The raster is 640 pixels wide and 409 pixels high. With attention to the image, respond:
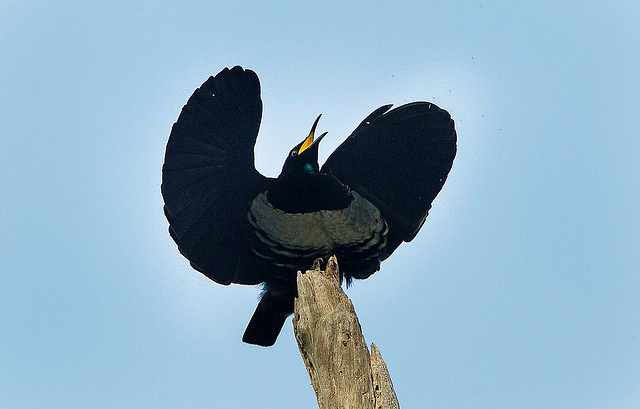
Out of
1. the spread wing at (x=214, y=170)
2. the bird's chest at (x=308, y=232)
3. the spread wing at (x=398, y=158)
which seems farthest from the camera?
the spread wing at (x=398, y=158)

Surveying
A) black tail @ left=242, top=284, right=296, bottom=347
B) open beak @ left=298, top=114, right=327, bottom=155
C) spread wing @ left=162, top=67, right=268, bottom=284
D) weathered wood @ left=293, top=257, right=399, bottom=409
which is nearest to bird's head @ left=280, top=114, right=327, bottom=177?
open beak @ left=298, top=114, right=327, bottom=155

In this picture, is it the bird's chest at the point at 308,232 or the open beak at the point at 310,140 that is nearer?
the bird's chest at the point at 308,232

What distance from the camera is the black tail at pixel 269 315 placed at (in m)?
7.70

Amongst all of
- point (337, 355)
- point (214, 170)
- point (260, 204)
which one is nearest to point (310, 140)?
point (260, 204)

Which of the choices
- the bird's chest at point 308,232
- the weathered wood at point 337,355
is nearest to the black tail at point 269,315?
the bird's chest at point 308,232

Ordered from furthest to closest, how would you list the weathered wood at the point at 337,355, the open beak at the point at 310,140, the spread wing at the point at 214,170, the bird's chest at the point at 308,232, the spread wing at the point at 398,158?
1. the spread wing at the point at 398,158
2. the open beak at the point at 310,140
3. the spread wing at the point at 214,170
4. the bird's chest at the point at 308,232
5. the weathered wood at the point at 337,355

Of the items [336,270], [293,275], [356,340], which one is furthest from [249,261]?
[356,340]

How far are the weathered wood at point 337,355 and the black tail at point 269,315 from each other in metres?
1.82

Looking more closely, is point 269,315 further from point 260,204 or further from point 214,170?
point 214,170

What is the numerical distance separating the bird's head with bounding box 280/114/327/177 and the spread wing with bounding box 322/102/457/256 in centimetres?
31

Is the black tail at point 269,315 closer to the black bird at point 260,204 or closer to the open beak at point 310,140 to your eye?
the black bird at point 260,204

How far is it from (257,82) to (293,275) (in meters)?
1.58

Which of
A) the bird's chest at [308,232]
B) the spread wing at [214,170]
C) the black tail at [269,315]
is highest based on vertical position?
the spread wing at [214,170]

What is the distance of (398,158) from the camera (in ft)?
27.0
